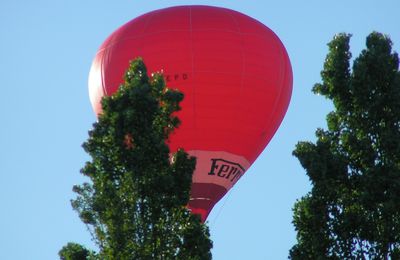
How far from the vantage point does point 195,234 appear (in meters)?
60.0

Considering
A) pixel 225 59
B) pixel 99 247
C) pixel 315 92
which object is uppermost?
pixel 225 59

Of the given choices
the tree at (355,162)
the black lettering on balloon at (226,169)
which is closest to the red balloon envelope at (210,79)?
the black lettering on balloon at (226,169)

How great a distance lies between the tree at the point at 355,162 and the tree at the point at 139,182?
350 cm

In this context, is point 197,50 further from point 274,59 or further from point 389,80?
point 389,80

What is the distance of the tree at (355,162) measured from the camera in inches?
2392

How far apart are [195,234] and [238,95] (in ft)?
34.7

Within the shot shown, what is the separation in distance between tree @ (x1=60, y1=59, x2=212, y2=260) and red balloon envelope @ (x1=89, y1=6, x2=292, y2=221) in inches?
322

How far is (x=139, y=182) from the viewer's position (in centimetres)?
6019

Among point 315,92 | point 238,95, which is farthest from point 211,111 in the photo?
point 315,92

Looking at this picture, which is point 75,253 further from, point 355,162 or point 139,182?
point 355,162

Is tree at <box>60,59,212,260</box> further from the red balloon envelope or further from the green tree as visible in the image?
the red balloon envelope

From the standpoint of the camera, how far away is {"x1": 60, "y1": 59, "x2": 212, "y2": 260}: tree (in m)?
59.8

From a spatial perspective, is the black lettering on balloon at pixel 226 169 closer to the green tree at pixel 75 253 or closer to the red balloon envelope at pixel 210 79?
the red balloon envelope at pixel 210 79

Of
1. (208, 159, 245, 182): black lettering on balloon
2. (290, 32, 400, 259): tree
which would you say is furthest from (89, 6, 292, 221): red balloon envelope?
(290, 32, 400, 259): tree
